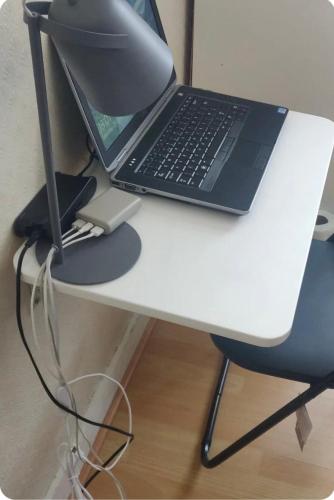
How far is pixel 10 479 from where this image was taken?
911mm

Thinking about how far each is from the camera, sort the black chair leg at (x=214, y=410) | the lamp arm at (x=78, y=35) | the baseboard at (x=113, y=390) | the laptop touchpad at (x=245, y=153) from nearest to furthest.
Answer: the lamp arm at (x=78, y=35) < the laptop touchpad at (x=245, y=153) < the baseboard at (x=113, y=390) < the black chair leg at (x=214, y=410)

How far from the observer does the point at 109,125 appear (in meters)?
0.88

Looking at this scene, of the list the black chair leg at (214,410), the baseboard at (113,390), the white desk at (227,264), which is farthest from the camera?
the black chair leg at (214,410)

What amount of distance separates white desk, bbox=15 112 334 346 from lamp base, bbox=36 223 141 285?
0.01 meters

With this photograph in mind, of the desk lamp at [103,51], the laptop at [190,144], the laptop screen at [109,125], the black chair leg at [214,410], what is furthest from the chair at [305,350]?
the desk lamp at [103,51]

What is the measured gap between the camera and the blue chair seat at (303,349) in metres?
0.93

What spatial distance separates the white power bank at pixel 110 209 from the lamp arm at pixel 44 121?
0.29 feet

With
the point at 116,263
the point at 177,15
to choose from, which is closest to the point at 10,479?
the point at 116,263

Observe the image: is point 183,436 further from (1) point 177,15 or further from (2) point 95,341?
(1) point 177,15

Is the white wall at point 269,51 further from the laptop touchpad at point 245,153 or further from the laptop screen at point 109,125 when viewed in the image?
the laptop touchpad at point 245,153

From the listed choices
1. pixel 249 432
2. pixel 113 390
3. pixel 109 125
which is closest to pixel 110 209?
pixel 109 125

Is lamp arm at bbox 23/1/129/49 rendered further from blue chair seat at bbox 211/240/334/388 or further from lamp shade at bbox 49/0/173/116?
blue chair seat at bbox 211/240/334/388

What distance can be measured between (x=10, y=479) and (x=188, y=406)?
58cm

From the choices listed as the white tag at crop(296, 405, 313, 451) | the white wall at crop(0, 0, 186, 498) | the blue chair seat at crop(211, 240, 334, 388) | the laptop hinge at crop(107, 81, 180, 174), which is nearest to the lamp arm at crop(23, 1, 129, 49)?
the white wall at crop(0, 0, 186, 498)
